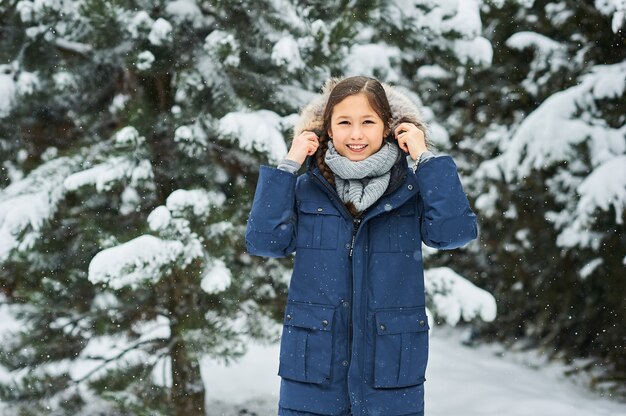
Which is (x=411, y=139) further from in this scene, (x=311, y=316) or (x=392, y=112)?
(x=311, y=316)

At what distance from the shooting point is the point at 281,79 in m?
3.96

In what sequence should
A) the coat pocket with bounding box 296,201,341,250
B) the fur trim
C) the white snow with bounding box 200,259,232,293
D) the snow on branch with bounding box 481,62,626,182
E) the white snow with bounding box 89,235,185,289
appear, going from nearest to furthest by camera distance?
the coat pocket with bounding box 296,201,341,250 < the fur trim < the white snow with bounding box 89,235,185,289 < the white snow with bounding box 200,259,232,293 < the snow on branch with bounding box 481,62,626,182

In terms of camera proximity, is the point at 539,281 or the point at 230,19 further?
the point at 539,281

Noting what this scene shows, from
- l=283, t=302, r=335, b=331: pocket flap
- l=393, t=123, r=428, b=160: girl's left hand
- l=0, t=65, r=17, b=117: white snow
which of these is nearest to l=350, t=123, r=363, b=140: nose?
l=393, t=123, r=428, b=160: girl's left hand

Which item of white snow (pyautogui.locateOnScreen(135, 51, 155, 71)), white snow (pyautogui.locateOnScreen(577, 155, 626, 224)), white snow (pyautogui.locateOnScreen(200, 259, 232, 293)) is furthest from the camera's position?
white snow (pyautogui.locateOnScreen(577, 155, 626, 224))

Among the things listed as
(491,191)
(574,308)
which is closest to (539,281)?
(574,308)

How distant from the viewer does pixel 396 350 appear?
218 cm

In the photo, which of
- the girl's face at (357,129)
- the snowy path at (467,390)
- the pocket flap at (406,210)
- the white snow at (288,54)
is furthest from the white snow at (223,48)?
the snowy path at (467,390)

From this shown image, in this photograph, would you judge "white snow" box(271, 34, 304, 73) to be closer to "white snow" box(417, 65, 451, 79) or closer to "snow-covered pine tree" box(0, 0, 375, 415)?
"snow-covered pine tree" box(0, 0, 375, 415)

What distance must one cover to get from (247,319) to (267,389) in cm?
168

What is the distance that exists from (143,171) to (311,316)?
166 cm

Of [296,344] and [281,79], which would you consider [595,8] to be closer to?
[281,79]

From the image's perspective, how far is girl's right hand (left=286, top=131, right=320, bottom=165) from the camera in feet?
7.67

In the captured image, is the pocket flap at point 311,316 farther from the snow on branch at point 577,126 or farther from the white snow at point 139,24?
the snow on branch at point 577,126
